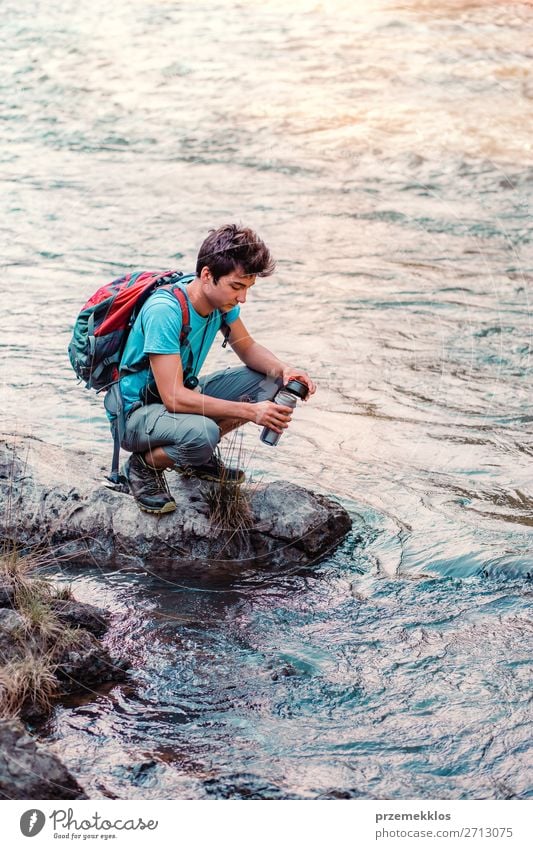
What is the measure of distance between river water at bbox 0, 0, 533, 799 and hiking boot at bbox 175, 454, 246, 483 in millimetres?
675

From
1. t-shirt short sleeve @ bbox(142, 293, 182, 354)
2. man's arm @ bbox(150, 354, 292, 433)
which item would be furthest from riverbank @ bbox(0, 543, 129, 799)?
t-shirt short sleeve @ bbox(142, 293, 182, 354)

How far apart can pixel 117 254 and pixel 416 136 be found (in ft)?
19.5

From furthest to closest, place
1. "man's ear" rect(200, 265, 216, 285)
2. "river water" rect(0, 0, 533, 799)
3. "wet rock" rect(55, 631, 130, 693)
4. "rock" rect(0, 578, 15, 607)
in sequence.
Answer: "man's ear" rect(200, 265, 216, 285) → "rock" rect(0, 578, 15, 607) → "wet rock" rect(55, 631, 130, 693) → "river water" rect(0, 0, 533, 799)

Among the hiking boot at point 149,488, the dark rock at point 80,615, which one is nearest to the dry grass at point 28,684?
the dark rock at point 80,615

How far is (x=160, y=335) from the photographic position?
221 inches

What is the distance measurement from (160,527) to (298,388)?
1.18m

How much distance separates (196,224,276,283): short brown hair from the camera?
5684mm

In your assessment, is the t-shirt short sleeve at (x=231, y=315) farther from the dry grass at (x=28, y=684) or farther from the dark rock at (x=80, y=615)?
the dry grass at (x=28, y=684)

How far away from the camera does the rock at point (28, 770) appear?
3.80m

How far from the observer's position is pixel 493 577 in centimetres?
599

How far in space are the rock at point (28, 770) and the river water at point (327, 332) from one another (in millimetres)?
207

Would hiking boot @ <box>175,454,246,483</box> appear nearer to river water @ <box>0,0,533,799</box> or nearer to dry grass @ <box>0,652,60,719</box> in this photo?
river water @ <box>0,0,533,799</box>

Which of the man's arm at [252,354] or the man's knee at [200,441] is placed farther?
the man's arm at [252,354]

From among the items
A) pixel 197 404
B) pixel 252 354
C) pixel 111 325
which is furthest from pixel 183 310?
pixel 252 354
